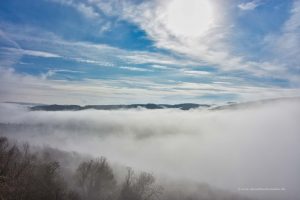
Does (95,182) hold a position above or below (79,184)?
above

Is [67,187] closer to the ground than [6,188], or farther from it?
closer to the ground

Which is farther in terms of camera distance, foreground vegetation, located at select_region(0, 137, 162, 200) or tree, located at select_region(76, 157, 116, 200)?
tree, located at select_region(76, 157, 116, 200)

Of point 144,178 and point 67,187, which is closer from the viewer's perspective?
point 144,178

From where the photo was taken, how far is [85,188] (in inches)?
4289

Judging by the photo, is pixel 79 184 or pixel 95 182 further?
pixel 79 184

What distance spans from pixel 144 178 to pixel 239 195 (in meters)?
106

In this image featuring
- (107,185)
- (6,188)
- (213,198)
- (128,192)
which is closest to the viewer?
(6,188)

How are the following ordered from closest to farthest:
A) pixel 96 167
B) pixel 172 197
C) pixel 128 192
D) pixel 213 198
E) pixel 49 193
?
pixel 49 193
pixel 128 192
pixel 96 167
pixel 172 197
pixel 213 198

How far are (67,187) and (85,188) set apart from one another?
7.11 metres

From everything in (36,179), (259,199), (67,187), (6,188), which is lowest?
(259,199)

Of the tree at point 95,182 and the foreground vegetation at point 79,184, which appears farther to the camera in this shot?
→ the tree at point 95,182

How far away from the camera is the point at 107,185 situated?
107438 millimetres

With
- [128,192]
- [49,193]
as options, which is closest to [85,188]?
[128,192]

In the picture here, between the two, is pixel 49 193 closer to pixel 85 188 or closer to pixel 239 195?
pixel 85 188
